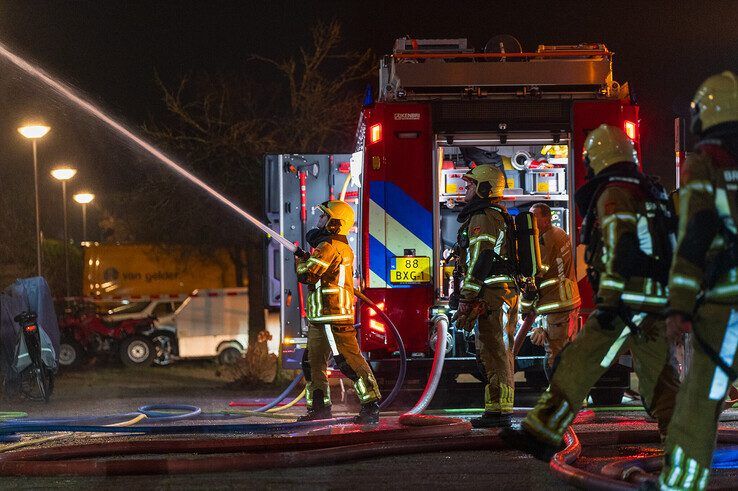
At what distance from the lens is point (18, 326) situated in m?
12.2

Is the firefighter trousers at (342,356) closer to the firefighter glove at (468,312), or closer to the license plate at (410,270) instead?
the license plate at (410,270)

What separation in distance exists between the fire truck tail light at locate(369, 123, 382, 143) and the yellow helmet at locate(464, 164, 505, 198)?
4.15ft

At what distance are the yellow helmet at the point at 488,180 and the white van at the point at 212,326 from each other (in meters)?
11.2

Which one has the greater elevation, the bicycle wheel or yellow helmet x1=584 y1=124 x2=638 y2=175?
yellow helmet x1=584 y1=124 x2=638 y2=175

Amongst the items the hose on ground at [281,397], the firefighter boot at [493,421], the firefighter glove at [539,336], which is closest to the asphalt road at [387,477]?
the firefighter boot at [493,421]

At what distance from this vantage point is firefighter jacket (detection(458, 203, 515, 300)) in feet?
26.5

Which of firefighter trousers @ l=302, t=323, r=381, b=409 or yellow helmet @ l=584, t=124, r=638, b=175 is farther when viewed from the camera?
firefighter trousers @ l=302, t=323, r=381, b=409

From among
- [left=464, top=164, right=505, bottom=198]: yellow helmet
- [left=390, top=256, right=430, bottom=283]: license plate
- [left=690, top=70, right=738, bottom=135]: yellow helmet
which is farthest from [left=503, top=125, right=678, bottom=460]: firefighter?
[left=390, top=256, right=430, bottom=283]: license plate

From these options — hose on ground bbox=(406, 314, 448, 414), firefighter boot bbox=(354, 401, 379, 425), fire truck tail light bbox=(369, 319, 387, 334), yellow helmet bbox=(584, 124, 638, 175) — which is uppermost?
yellow helmet bbox=(584, 124, 638, 175)

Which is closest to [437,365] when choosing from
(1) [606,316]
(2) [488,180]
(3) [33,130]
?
(2) [488,180]

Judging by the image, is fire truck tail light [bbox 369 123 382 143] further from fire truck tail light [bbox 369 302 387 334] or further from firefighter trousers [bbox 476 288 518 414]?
firefighter trousers [bbox 476 288 518 414]

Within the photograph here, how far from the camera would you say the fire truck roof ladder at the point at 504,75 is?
30.8 feet

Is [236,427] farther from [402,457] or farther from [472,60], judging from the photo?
[472,60]

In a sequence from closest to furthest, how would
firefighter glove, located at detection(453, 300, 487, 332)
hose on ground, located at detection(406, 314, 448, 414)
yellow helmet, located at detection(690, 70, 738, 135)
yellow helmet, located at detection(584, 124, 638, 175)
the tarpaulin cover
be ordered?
1. yellow helmet, located at detection(690, 70, 738, 135)
2. yellow helmet, located at detection(584, 124, 638, 175)
3. firefighter glove, located at detection(453, 300, 487, 332)
4. hose on ground, located at detection(406, 314, 448, 414)
5. the tarpaulin cover
